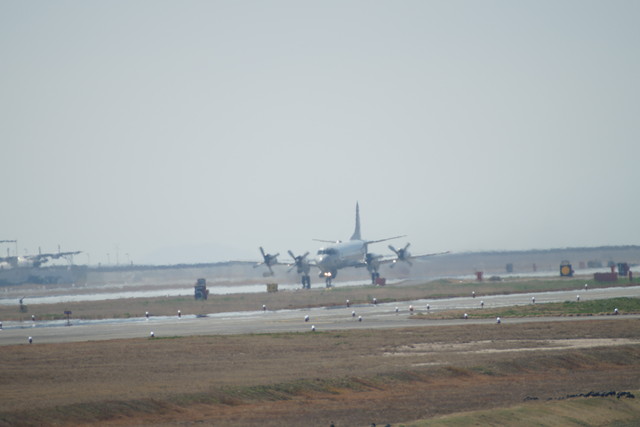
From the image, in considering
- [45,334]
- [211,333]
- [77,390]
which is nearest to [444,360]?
[77,390]

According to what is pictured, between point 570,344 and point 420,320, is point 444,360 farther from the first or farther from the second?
point 420,320

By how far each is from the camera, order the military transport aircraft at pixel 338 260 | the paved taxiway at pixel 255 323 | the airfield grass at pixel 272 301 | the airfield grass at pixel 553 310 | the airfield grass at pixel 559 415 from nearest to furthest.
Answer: the airfield grass at pixel 559 415 < the paved taxiway at pixel 255 323 < the airfield grass at pixel 553 310 < the airfield grass at pixel 272 301 < the military transport aircraft at pixel 338 260

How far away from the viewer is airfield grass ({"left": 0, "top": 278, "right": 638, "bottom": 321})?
80.0m

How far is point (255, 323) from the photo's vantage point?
60.8 metres

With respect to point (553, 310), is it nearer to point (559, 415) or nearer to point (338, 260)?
point (559, 415)

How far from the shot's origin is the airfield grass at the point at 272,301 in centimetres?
8000

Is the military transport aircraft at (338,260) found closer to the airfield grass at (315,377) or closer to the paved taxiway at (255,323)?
the paved taxiway at (255,323)

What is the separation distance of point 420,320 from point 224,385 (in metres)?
29.0

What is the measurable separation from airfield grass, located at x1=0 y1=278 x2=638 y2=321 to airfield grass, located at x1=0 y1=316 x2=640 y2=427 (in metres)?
33.3

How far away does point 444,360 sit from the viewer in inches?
1473

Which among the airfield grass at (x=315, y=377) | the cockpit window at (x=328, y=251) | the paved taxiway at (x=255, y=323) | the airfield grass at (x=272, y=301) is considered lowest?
the airfield grass at (x=315, y=377)

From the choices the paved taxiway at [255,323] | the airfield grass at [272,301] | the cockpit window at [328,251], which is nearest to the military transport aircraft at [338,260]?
the cockpit window at [328,251]

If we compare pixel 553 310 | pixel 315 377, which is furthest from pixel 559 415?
pixel 553 310

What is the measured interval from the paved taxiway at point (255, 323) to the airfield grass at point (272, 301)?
6.32 meters
